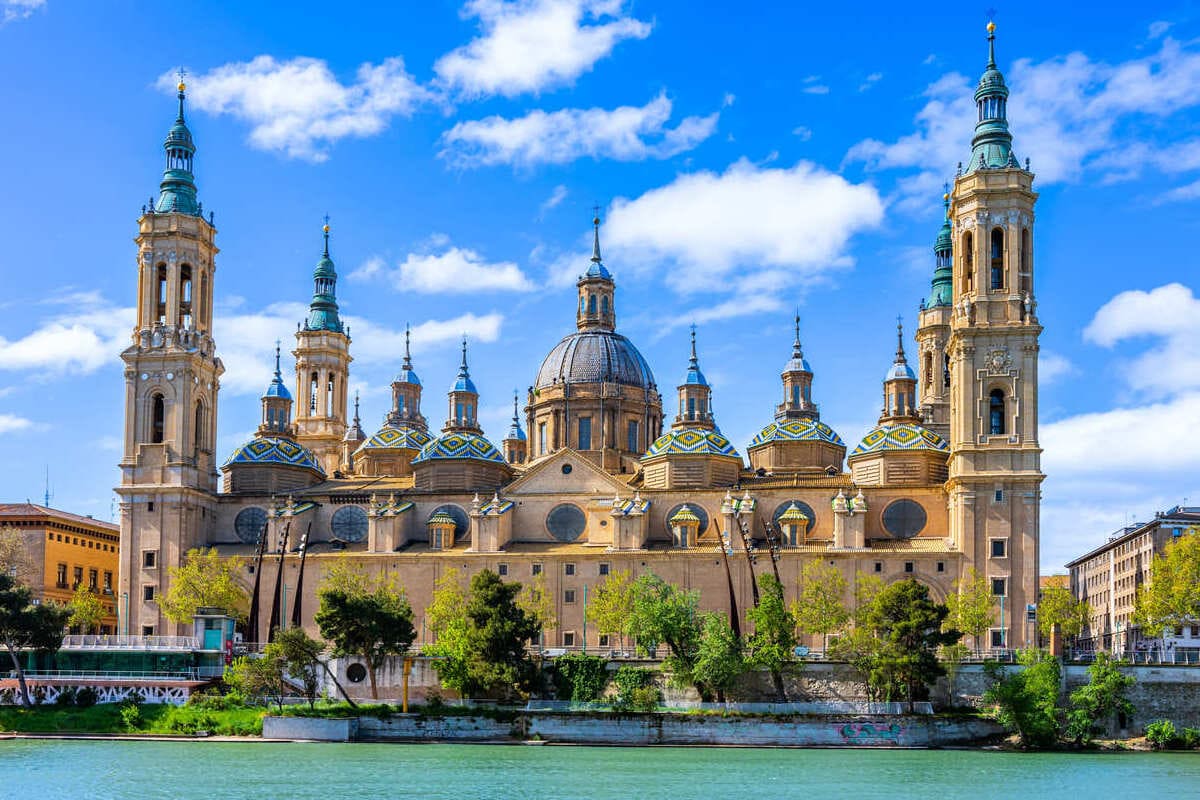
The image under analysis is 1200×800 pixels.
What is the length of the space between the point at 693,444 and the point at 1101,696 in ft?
97.6

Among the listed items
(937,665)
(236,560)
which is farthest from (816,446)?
(236,560)

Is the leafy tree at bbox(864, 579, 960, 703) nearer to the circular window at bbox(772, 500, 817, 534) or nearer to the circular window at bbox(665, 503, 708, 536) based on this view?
the circular window at bbox(772, 500, 817, 534)

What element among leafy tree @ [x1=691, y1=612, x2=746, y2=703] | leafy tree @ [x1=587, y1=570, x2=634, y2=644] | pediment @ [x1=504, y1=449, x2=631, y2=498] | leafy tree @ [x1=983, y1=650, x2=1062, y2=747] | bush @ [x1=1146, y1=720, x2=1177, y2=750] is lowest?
bush @ [x1=1146, y1=720, x2=1177, y2=750]

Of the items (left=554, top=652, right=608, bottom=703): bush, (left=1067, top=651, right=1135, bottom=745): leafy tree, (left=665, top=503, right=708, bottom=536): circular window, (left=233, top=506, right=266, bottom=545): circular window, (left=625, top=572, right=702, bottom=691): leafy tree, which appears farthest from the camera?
(left=233, top=506, right=266, bottom=545): circular window

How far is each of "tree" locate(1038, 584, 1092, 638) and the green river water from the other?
18.0m

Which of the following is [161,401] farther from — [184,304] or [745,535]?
[745,535]

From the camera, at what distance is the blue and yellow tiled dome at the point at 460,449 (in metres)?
95.4

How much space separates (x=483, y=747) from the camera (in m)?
66.2

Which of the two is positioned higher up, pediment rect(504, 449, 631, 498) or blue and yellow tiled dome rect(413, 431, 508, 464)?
blue and yellow tiled dome rect(413, 431, 508, 464)

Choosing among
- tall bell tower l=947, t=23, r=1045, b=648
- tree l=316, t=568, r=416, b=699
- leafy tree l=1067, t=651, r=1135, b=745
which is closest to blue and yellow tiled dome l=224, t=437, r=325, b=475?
tree l=316, t=568, r=416, b=699

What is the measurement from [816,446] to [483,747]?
3647 cm

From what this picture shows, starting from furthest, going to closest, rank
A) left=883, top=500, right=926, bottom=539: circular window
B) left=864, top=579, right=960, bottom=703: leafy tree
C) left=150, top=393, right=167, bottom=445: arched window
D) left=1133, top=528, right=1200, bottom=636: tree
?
1. left=150, top=393, right=167, bottom=445: arched window
2. left=883, top=500, right=926, bottom=539: circular window
3. left=1133, top=528, right=1200, bottom=636: tree
4. left=864, top=579, right=960, bottom=703: leafy tree

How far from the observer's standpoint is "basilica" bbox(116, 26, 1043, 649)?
84250mm

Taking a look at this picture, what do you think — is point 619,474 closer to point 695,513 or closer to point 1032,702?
point 695,513
